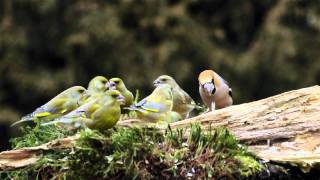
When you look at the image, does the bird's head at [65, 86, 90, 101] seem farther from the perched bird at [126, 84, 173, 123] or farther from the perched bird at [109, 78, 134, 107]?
the perched bird at [126, 84, 173, 123]

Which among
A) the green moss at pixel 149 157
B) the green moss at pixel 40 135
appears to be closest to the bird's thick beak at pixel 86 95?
the green moss at pixel 40 135

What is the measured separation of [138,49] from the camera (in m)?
19.3

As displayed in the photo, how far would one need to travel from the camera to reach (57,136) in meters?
7.39

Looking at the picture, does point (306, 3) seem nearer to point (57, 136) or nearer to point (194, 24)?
point (194, 24)

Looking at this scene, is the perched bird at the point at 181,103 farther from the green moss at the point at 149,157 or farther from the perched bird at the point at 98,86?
the green moss at the point at 149,157

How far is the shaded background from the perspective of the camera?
18906 millimetres

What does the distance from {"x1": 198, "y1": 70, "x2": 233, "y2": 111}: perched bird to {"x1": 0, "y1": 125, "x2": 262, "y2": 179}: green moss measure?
1.11 m

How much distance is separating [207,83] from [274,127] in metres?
0.91

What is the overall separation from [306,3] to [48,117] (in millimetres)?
12865

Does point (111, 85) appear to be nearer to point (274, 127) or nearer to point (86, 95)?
point (86, 95)

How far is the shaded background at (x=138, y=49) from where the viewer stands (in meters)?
18.9

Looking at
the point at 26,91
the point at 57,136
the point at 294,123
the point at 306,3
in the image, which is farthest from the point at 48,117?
the point at 306,3

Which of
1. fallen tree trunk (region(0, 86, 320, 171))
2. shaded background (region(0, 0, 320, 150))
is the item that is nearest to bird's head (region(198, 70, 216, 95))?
fallen tree trunk (region(0, 86, 320, 171))

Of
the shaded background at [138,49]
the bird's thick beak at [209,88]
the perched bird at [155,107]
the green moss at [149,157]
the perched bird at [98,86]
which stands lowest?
the green moss at [149,157]
